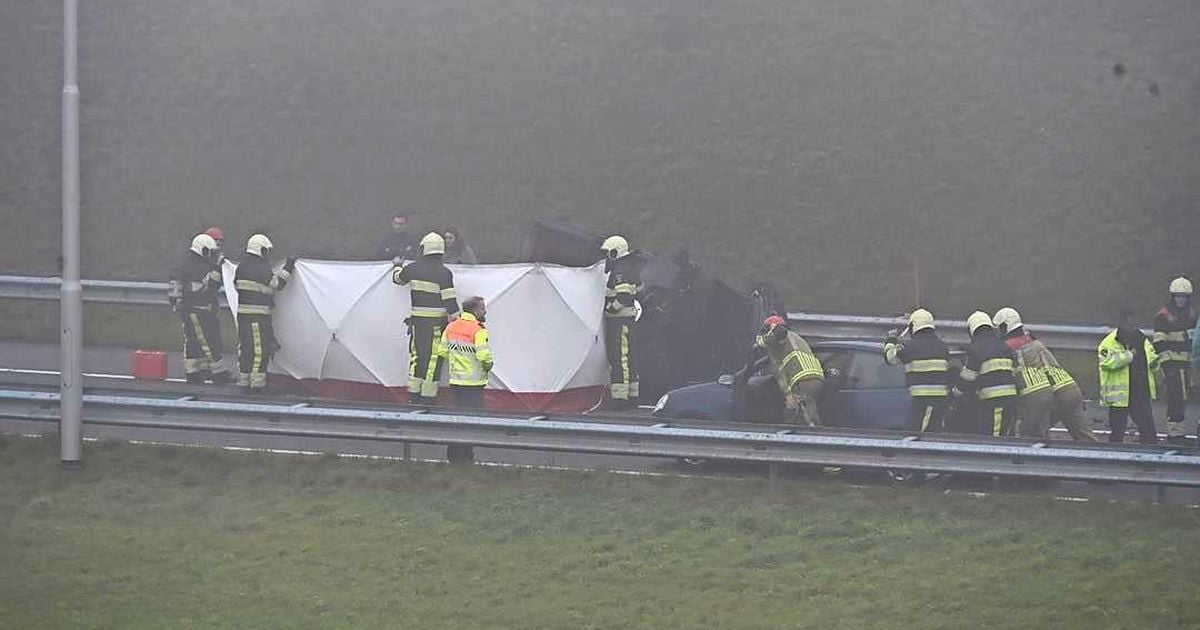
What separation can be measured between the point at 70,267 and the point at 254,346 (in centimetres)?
406

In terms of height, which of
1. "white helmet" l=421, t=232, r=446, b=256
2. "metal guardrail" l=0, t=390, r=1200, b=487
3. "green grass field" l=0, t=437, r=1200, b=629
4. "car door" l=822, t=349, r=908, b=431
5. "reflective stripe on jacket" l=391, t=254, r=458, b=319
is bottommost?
"green grass field" l=0, t=437, r=1200, b=629

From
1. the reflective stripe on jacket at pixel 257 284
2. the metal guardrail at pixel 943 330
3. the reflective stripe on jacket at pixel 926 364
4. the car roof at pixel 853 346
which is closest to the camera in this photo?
the reflective stripe on jacket at pixel 926 364

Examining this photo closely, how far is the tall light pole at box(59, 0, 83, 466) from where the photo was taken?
14.8 meters

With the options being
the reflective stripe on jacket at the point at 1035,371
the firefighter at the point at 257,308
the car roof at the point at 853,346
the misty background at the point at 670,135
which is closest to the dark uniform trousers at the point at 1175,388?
the reflective stripe on jacket at the point at 1035,371

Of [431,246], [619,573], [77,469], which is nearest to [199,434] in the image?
[77,469]

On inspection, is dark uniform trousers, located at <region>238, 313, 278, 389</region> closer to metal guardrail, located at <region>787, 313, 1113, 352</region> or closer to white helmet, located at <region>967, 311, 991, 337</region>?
metal guardrail, located at <region>787, 313, 1113, 352</region>

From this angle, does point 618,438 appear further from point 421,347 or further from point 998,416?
point 421,347

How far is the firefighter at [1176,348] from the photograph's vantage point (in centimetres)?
1770

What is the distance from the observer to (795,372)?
613 inches

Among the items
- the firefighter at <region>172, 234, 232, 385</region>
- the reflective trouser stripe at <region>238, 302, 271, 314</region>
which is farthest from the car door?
the firefighter at <region>172, 234, 232, 385</region>

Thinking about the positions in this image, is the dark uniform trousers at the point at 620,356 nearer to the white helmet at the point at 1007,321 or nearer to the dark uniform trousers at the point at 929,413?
the dark uniform trousers at the point at 929,413

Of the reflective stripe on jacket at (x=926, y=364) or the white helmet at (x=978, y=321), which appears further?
the white helmet at (x=978, y=321)

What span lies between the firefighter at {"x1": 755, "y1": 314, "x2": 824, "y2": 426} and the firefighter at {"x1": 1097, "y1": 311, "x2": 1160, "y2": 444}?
2921 millimetres

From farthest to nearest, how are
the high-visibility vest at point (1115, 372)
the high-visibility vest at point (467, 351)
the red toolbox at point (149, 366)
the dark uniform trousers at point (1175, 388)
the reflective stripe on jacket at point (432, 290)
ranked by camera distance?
the red toolbox at point (149, 366) → the dark uniform trousers at point (1175, 388) → the reflective stripe on jacket at point (432, 290) → the high-visibility vest at point (1115, 372) → the high-visibility vest at point (467, 351)
